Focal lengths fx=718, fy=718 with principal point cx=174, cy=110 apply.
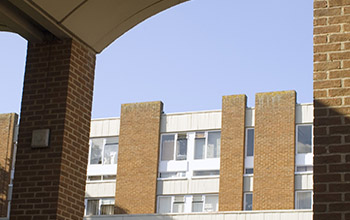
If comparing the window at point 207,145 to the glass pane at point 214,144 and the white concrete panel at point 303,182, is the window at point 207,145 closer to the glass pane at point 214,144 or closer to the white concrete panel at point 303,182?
the glass pane at point 214,144

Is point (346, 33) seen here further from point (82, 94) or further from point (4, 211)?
point (4, 211)

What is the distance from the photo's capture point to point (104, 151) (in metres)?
38.1

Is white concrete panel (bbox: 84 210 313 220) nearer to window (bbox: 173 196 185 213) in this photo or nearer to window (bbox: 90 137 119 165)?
window (bbox: 173 196 185 213)

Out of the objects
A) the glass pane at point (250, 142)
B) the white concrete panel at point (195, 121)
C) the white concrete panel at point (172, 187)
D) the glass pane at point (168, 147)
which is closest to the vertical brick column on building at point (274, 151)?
the glass pane at point (250, 142)

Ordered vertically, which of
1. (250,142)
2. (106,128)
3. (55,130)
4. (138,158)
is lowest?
(55,130)

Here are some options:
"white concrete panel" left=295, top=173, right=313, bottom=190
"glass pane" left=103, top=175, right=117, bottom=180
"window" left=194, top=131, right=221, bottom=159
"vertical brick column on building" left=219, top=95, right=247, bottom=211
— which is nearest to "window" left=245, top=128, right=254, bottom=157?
"vertical brick column on building" left=219, top=95, right=247, bottom=211

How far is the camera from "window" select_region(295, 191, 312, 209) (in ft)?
108

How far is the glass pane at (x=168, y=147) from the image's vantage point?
36500 mm

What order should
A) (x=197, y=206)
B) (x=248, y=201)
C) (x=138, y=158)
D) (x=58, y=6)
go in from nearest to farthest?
1. (x=58, y=6)
2. (x=248, y=201)
3. (x=197, y=206)
4. (x=138, y=158)

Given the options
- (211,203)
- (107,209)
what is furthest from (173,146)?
(107,209)

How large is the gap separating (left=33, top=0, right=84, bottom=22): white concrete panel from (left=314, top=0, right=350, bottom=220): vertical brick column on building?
275cm

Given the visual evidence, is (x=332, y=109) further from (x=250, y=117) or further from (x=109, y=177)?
(x=109, y=177)

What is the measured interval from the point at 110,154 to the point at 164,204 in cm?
433

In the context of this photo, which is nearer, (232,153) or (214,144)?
(232,153)
